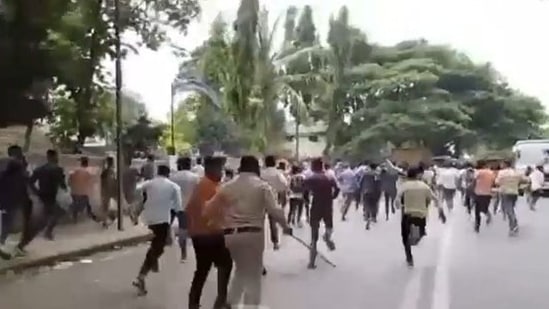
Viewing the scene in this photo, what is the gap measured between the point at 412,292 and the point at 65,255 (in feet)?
27.1

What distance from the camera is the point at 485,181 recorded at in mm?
23625

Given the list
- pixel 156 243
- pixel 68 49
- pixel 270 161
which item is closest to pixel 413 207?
pixel 270 161

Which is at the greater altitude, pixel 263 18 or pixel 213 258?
pixel 263 18

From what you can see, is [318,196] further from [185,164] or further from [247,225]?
[247,225]

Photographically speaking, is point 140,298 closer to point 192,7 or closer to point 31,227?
point 31,227

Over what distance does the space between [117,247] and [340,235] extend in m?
4.88

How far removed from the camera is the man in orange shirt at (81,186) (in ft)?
80.1

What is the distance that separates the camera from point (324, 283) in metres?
13.9

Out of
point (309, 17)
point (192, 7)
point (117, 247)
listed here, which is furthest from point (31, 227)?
point (309, 17)

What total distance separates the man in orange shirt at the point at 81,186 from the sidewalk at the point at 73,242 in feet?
2.10

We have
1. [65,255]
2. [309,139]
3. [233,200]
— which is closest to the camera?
[233,200]

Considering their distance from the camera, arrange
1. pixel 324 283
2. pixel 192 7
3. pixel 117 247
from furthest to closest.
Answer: pixel 192 7 → pixel 117 247 → pixel 324 283

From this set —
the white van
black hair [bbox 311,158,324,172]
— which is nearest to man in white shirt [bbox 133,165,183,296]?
black hair [bbox 311,158,324,172]

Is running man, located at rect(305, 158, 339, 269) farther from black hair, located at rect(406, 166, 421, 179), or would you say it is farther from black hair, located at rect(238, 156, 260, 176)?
black hair, located at rect(238, 156, 260, 176)
